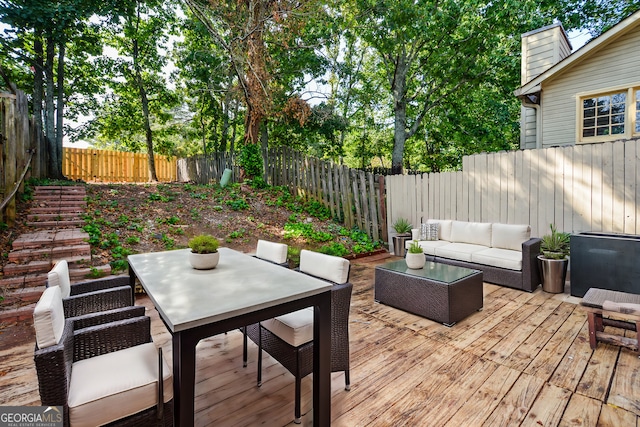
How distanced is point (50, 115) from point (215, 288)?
9931 millimetres

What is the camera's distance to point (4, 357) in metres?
2.52

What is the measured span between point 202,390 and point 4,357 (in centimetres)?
186

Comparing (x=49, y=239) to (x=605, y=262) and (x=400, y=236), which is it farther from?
(x=605, y=262)

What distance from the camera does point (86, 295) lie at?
194cm

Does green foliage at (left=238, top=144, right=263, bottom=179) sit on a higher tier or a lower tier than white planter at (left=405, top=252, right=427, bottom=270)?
higher

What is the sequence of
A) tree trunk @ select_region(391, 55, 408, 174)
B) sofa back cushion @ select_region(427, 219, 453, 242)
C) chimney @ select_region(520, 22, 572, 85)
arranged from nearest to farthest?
sofa back cushion @ select_region(427, 219, 453, 242) < chimney @ select_region(520, 22, 572, 85) < tree trunk @ select_region(391, 55, 408, 174)

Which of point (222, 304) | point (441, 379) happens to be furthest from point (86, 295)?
point (441, 379)

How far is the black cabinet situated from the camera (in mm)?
3436

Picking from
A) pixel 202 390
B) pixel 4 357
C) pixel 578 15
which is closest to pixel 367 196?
pixel 202 390

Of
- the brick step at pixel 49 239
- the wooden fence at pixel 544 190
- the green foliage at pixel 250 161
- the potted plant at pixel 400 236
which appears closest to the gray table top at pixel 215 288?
the brick step at pixel 49 239

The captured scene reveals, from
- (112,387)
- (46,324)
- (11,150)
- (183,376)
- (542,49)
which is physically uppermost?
(542,49)

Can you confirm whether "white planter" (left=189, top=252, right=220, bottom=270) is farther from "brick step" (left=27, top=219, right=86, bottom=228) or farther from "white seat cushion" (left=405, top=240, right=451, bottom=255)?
"brick step" (left=27, top=219, right=86, bottom=228)

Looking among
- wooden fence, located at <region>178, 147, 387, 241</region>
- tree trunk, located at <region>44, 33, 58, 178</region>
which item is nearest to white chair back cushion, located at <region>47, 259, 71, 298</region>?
wooden fence, located at <region>178, 147, 387, 241</region>

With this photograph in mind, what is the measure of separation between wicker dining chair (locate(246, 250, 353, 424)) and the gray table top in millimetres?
281
